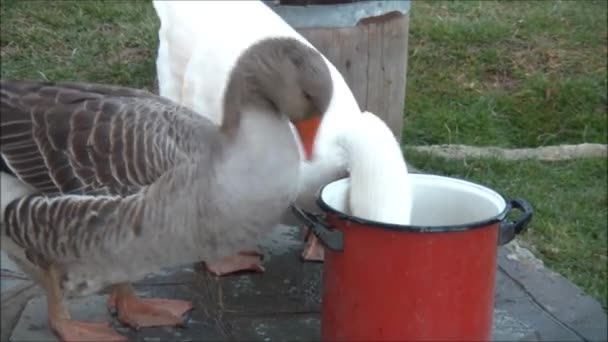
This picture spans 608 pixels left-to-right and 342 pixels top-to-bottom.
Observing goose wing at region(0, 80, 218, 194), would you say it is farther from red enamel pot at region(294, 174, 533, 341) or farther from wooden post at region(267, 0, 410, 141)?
wooden post at region(267, 0, 410, 141)

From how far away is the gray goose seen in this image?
2.47 metres

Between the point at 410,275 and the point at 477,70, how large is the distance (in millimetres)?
3739

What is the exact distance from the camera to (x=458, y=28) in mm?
6359

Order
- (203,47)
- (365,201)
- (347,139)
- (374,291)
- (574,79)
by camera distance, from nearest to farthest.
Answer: (374,291) → (365,201) → (347,139) → (203,47) → (574,79)

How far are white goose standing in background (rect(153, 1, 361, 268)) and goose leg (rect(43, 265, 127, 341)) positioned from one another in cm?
54

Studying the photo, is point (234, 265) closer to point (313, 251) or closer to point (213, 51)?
point (313, 251)

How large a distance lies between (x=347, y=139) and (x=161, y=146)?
0.59 metres

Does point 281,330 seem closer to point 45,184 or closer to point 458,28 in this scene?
point 45,184

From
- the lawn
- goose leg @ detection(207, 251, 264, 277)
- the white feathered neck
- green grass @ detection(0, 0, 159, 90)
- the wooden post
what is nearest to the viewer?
the white feathered neck

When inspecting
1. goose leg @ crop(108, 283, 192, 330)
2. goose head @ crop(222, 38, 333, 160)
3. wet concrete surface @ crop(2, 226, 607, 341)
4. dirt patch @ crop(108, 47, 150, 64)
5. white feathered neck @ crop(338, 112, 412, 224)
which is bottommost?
wet concrete surface @ crop(2, 226, 607, 341)

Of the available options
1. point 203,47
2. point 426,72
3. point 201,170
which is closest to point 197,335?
point 201,170

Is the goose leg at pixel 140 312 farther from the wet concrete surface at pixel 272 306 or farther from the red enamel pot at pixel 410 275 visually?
the red enamel pot at pixel 410 275

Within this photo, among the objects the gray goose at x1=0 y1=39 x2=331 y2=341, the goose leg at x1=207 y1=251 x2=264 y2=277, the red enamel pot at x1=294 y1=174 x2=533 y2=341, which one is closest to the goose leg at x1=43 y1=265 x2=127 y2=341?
the gray goose at x1=0 y1=39 x2=331 y2=341

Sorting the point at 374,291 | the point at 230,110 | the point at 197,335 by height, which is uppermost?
the point at 230,110
